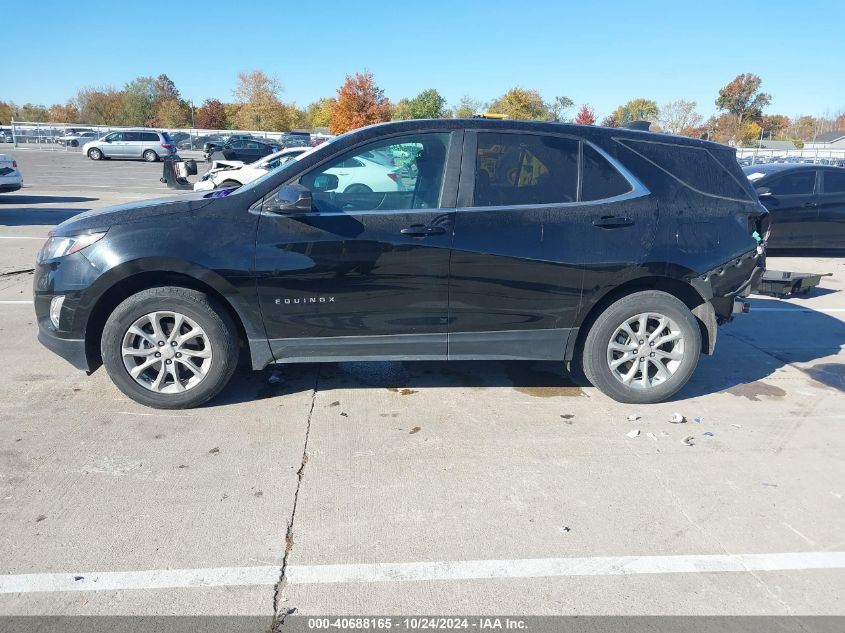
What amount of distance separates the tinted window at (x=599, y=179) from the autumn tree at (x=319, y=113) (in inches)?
3204

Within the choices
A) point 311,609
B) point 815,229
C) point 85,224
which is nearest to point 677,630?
Result: point 311,609

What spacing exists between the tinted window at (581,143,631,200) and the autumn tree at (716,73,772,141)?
87.7 metres

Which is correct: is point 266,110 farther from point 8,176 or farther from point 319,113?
point 8,176

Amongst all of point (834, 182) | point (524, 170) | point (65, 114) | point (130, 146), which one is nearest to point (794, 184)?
point (834, 182)

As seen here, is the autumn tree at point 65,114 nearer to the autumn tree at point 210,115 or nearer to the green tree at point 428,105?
the autumn tree at point 210,115

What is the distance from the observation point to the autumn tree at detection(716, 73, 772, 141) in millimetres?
81125

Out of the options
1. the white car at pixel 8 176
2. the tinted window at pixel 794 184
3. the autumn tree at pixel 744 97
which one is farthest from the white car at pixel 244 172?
the autumn tree at pixel 744 97

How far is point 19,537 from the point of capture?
3094 mm

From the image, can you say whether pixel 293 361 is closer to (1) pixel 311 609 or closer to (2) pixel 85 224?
(2) pixel 85 224

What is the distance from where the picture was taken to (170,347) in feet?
14.4

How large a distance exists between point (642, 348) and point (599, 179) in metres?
1.27

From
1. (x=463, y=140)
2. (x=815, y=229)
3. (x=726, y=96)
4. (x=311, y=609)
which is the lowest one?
(x=311, y=609)

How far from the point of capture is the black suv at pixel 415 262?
4293 millimetres

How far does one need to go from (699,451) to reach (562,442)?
0.86 metres
